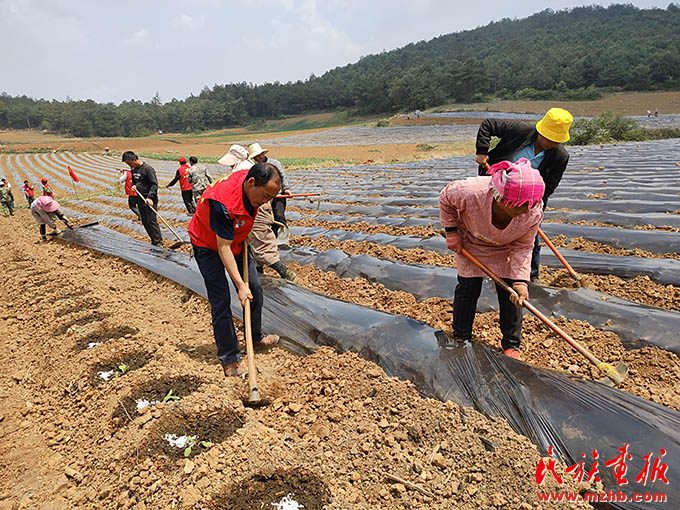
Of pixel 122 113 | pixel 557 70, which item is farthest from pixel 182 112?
pixel 557 70

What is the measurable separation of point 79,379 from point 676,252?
5385 mm

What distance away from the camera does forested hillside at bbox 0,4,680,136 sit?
47688 mm

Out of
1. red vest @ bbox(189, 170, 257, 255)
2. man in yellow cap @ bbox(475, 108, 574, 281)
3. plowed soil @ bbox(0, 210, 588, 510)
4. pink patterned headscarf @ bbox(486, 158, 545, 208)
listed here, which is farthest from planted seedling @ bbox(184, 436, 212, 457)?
man in yellow cap @ bbox(475, 108, 574, 281)

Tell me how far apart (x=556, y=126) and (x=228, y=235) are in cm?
244

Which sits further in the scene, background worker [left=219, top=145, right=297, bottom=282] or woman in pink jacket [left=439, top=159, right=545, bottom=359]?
background worker [left=219, top=145, right=297, bottom=282]

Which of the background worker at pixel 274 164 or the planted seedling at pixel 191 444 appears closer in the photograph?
the planted seedling at pixel 191 444

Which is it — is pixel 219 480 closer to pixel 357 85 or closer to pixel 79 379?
pixel 79 379

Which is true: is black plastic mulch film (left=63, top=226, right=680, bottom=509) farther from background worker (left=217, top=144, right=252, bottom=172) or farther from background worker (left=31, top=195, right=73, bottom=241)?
background worker (left=31, top=195, right=73, bottom=241)

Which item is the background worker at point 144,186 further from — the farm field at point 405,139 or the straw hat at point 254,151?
the farm field at point 405,139

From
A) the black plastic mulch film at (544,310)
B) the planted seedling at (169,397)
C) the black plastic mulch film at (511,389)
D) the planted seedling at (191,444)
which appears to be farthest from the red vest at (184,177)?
the planted seedling at (191,444)

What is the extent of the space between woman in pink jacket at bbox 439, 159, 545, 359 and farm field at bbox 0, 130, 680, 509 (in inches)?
12.3

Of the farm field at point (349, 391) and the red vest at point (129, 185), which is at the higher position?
the red vest at point (129, 185)

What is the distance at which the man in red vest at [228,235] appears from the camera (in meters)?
2.18

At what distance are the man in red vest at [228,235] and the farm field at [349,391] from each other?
299 mm
